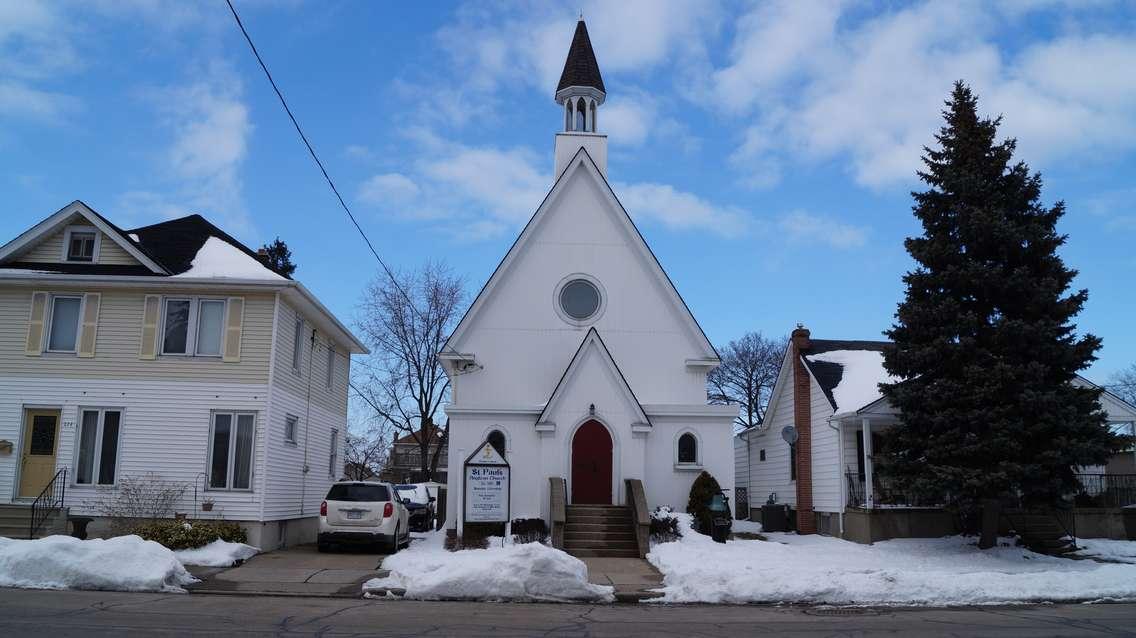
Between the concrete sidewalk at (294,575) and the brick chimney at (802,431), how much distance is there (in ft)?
46.0

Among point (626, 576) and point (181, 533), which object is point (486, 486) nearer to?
point (626, 576)

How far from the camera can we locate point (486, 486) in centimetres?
2041

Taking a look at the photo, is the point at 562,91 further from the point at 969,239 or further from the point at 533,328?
the point at 969,239

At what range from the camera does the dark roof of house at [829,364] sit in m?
27.3

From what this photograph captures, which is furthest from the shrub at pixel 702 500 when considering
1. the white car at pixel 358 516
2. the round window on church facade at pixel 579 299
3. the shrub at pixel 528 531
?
the white car at pixel 358 516

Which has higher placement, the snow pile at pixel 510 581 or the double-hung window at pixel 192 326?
the double-hung window at pixel 192 326

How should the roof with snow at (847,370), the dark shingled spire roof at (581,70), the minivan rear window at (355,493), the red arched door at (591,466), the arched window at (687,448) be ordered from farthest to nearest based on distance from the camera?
the dark shingled spire roof at (581,70), the roof with snow at (847,370), the arched window at (687,448), the red arched door at (591,466), the minivan rear window at (355,493)

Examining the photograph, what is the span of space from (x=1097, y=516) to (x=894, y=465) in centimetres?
774

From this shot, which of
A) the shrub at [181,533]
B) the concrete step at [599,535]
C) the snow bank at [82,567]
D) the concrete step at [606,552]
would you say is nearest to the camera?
the snow bank at [82,567]

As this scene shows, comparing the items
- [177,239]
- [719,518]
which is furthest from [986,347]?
[177,239]

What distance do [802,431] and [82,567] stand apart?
21.0 m

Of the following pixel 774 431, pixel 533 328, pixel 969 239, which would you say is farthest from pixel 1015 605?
pixel 774 431

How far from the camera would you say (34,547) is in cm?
1423

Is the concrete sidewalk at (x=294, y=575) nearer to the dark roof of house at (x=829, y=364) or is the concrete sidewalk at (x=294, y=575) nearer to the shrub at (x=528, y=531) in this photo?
the shrub at (x=528, y=531)
